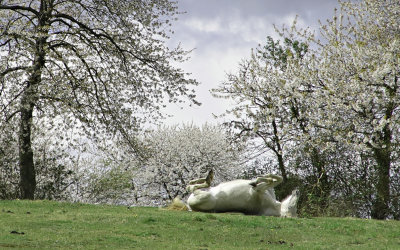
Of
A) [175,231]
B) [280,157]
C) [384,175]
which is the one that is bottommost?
[175,231]

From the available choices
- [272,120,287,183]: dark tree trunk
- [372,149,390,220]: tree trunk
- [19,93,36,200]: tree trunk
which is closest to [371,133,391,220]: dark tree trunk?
[372,149,390,220]: tree trunk

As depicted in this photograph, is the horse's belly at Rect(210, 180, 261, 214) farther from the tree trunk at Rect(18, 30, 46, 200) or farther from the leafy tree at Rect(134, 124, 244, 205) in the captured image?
the leafy tree at Rect(134, 124, 244, 205)

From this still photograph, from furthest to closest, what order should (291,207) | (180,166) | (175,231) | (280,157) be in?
1. (180,166)
2. (280,157)
3. (291,207)
4. (175,231)

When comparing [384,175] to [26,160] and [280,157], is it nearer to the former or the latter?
[280,157]

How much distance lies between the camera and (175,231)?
1032 centimetres

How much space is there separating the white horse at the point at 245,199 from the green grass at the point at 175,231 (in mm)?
1242

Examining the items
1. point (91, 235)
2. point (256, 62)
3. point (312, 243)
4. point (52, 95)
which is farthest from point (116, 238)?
point (256, 62)

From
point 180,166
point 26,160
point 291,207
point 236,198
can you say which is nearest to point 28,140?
point 26,160

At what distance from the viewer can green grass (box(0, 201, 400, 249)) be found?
30.0ft

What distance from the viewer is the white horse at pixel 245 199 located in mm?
13297

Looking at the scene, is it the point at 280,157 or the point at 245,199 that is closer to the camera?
the point at 245,199

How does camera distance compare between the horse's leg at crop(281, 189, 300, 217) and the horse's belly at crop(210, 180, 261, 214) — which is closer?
the horse's belly at crop(210, 180, 261, 214)

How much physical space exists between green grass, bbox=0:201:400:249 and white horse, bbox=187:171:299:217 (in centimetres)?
124

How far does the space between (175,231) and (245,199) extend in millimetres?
3525
